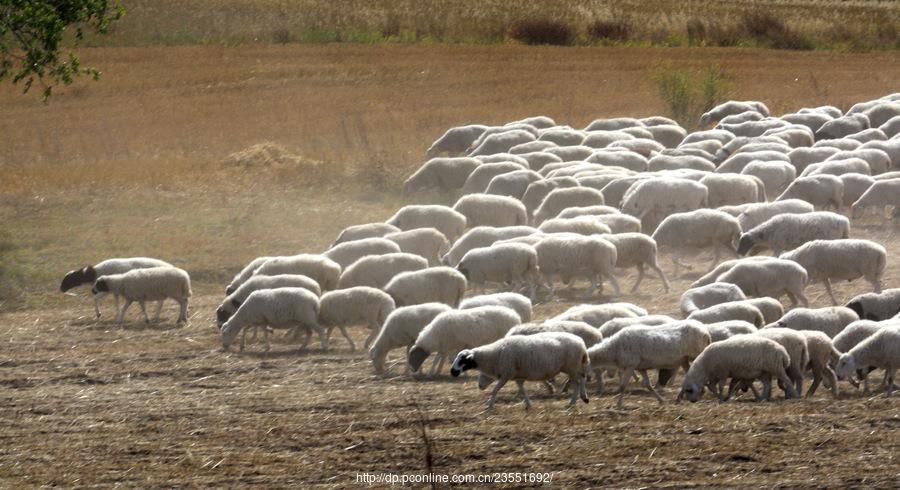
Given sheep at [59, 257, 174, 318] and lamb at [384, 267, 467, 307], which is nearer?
lamb at [384, 267, 467, 307]

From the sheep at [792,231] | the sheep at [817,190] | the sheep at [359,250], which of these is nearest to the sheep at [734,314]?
the sheep at [792,231]

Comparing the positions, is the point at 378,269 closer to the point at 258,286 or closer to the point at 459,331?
the point at 258,286

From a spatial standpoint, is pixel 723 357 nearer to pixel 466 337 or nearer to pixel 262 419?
pixel 466 337

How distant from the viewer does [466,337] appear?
12578 millimetres

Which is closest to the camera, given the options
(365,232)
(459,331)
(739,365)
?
(739,365)

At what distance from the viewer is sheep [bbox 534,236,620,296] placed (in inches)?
621

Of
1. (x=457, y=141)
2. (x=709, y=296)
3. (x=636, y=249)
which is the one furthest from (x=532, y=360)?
(x=457, y=141)

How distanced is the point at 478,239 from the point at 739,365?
6651 millimetres

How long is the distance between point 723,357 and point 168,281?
7.88 meters

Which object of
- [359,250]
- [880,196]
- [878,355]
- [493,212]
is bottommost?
[493,212]

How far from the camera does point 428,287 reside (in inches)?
586

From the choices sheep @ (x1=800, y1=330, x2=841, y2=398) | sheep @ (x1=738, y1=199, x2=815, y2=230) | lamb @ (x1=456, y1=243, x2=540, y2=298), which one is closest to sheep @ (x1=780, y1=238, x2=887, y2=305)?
sheep @ (x1=738, y1=199, x2=815, y2=230)

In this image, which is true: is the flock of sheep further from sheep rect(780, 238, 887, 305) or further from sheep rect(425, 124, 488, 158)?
sheep rect(425, 124, 488, 158)

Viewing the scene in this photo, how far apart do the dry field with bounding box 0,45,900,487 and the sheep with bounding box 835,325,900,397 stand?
1.51 feet
